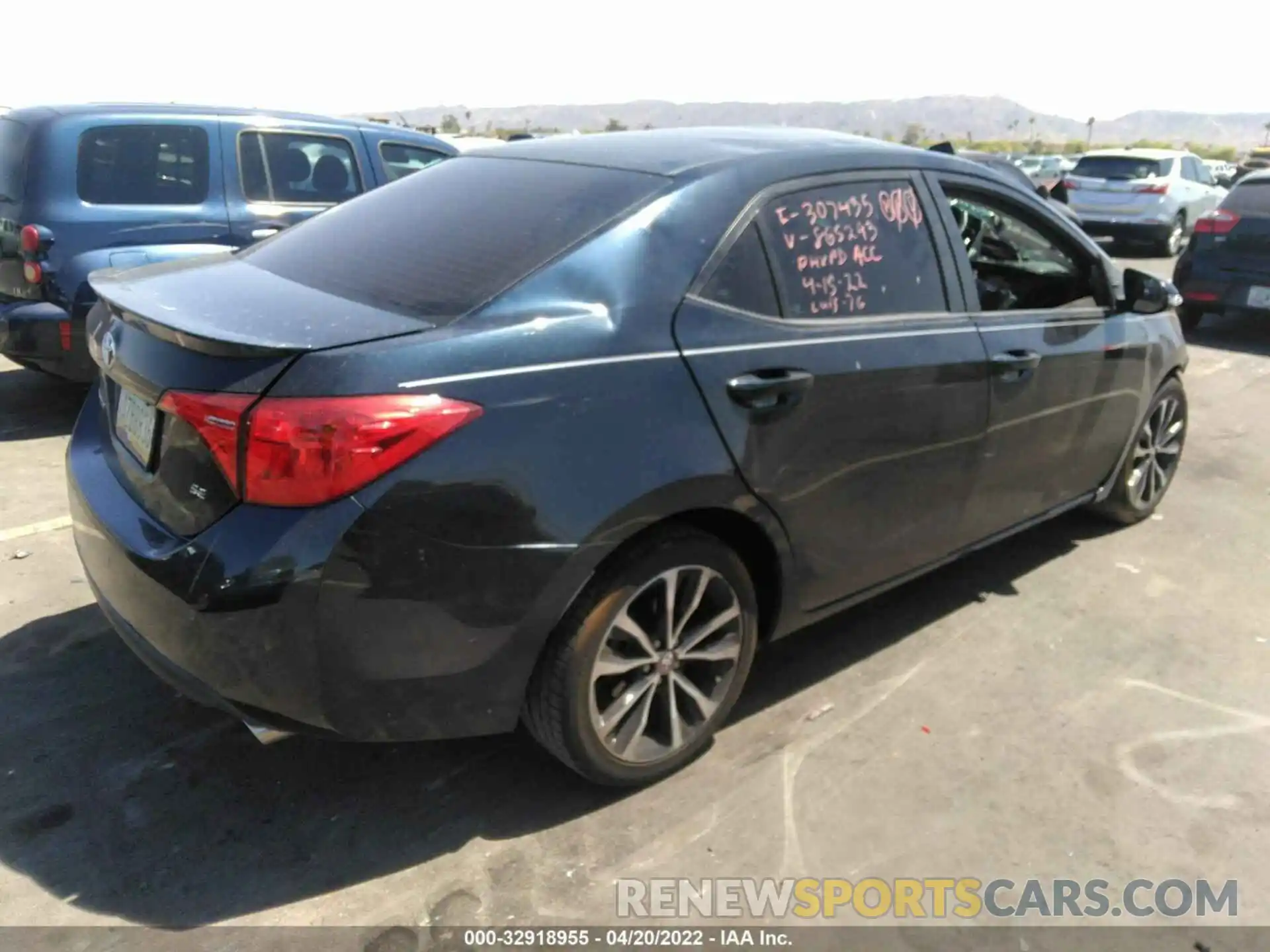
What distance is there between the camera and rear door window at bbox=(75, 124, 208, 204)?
18.5 feet

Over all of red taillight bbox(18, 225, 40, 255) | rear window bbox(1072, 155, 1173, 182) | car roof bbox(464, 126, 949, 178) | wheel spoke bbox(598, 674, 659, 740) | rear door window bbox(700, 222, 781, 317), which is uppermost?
car roof bbox(464, 126, 949, 178)

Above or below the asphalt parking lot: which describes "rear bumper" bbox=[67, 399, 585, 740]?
above

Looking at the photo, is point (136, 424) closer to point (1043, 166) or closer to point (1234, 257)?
point (1234, 257)

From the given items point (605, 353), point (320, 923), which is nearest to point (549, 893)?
point (320, 923)

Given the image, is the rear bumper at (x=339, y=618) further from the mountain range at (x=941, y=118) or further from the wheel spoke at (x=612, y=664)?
the mountain range at (x=941, y=118)

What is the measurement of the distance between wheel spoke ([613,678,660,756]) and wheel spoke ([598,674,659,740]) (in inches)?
0.5

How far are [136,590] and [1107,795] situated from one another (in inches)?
104

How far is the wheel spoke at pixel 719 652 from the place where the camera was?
111 inches

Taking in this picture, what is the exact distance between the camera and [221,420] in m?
2.24

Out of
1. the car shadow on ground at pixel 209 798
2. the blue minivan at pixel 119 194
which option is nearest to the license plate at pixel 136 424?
the car shadow on ground at pixel 209 798

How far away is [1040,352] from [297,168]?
4.87 metres

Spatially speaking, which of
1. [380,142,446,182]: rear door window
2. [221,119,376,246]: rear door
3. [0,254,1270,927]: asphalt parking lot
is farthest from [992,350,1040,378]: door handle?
[380,142,446,182]: rear door window

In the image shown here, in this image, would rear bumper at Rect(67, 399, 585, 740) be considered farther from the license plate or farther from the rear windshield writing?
the rear windshield writing

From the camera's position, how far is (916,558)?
3.46 metres
